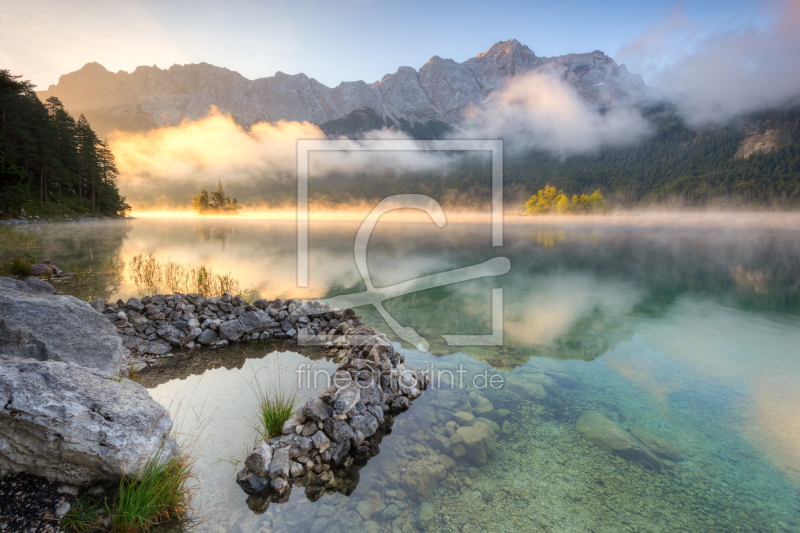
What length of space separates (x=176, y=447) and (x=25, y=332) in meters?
3.95

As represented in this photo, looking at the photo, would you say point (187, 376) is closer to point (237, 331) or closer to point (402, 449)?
point (237, 331)

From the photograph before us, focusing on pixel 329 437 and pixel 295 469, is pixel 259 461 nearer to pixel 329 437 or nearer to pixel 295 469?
pixel 295 469

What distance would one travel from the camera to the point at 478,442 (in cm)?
562

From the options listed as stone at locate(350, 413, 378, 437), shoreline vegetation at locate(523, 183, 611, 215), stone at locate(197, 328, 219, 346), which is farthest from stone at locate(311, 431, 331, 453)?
shoreline vegetation at locate(523, 183, 611, 215)

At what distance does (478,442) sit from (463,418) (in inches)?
27.9

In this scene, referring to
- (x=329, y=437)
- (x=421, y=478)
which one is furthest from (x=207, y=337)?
(x=421, y=478)

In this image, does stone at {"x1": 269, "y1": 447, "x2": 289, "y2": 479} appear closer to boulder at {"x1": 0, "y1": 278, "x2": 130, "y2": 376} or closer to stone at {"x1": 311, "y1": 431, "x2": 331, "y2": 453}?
A: stone at {"x1": 311, "y1": 431, "x2": 331, "y2": 453}

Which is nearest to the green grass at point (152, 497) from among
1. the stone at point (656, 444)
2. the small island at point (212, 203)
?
the stone at point (656, 444)

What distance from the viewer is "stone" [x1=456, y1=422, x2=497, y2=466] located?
537 cm

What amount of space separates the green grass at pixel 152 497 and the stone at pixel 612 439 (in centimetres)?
644

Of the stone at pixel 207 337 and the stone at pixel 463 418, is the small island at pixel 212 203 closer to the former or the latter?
the stone at pixel 207 337

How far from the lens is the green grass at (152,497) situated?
11.0 feet

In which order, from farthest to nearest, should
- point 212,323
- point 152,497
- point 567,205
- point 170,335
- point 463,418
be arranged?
point 567,205, point 212,323, point 170,335, point 463,418, point 152,497

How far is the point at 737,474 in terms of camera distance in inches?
209
